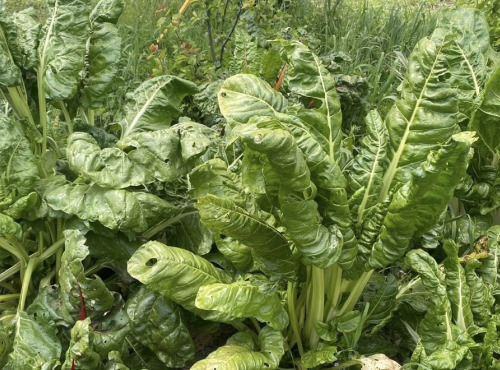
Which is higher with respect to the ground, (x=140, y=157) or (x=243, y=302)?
(x=140, y=157)

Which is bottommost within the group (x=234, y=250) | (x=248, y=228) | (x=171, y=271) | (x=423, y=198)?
(x=234, y=250)

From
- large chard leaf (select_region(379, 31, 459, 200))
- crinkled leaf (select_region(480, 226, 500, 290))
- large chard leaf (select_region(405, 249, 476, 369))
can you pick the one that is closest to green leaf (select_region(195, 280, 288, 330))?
large chard leaf (select_region(405, 249, 476, 369))

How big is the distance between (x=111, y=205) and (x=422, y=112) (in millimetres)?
1034

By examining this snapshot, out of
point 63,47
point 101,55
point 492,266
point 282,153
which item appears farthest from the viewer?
point 101,55

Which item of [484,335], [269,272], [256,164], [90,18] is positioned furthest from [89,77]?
[484,335]

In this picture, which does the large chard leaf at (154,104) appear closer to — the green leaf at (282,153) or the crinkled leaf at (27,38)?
the crinkled leaf at (27,38)

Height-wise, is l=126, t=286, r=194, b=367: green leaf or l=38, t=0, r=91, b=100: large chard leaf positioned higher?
l=38, t=0, r=91, b=100: large chard leaf

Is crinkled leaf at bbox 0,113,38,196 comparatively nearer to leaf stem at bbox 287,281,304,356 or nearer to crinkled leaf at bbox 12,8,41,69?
crinkled leaf at bbox 12,8,41,69

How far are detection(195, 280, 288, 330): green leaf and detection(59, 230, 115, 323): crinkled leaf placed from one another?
37 centimetres

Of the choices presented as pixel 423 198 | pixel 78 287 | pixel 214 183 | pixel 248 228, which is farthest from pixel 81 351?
pixel 423 198

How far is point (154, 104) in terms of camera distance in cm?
239

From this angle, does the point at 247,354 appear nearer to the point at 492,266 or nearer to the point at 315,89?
the point at 315,89

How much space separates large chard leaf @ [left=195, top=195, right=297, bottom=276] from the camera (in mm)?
1582

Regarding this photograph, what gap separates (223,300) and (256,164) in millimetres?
408
